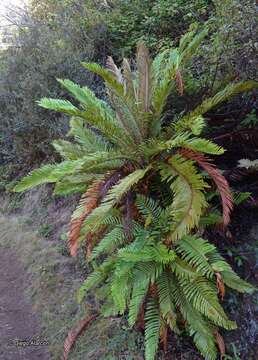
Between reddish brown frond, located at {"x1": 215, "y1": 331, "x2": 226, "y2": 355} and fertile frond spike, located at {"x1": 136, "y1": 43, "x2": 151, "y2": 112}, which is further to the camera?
fertile frond spike, located at {"x1": 136, "y1": 43, "x2": 151, "y2": 112}

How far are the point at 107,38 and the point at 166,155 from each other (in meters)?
5.38

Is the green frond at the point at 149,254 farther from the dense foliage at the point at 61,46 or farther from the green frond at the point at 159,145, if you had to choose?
the dense foliage at the point at 61,46

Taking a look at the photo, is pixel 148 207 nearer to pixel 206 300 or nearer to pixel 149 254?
pixel 149 254

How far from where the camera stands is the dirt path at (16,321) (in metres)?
4.66

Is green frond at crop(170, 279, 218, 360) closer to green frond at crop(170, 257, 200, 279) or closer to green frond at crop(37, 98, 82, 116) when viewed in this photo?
green frond at crop(170, 257, 200, 279)

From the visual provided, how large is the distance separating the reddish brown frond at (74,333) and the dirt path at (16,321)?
458mm

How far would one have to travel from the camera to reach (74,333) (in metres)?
4.31

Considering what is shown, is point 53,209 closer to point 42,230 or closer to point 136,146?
point 42,230

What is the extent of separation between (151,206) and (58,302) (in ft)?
7.30

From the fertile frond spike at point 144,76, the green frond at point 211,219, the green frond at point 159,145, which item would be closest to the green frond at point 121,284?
the green frond at point 211,219

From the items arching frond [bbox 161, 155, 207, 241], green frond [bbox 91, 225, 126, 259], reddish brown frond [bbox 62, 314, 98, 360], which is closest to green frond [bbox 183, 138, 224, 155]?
arching frond [bbox 161, 155, 207, 241]

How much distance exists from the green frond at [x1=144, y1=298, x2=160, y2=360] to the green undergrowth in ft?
1.67

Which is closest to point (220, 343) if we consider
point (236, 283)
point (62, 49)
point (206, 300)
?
point (206, 300)

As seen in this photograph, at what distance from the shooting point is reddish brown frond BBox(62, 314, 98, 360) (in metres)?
4.19
